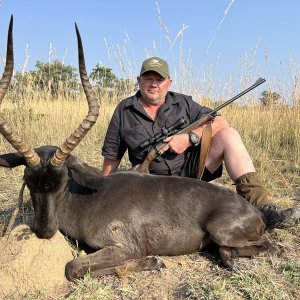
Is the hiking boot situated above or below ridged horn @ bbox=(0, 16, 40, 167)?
below

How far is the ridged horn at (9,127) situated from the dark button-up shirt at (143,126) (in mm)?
1910

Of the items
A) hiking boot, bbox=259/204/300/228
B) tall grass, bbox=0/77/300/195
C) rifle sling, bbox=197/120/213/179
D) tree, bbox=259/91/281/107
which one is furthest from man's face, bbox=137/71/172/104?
tree, bbox=259/91/281/107

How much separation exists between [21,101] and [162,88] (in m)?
4.35

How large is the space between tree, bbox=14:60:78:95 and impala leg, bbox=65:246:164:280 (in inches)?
225

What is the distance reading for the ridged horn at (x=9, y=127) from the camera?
2.98 m

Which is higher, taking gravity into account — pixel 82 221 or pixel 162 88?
pixel 162 88

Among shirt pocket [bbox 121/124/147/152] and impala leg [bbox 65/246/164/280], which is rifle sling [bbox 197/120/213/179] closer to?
shirt pocket [bbox 121/124/147/152]

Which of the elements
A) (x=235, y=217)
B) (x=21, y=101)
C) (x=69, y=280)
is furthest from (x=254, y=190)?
(x=21, y=101)

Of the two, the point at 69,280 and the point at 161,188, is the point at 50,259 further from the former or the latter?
the point at 161,188

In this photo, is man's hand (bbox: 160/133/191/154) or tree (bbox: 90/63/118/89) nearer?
man's hand (bbox: 160/133/191/154)

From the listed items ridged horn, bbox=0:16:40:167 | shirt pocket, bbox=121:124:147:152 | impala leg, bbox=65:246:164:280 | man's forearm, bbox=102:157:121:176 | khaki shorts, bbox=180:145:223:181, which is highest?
ridged horn, bbox=0:16:40:167

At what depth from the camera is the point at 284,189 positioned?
19.6ft

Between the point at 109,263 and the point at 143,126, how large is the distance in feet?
6.61

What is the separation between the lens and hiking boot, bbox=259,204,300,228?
4188 millimetres
